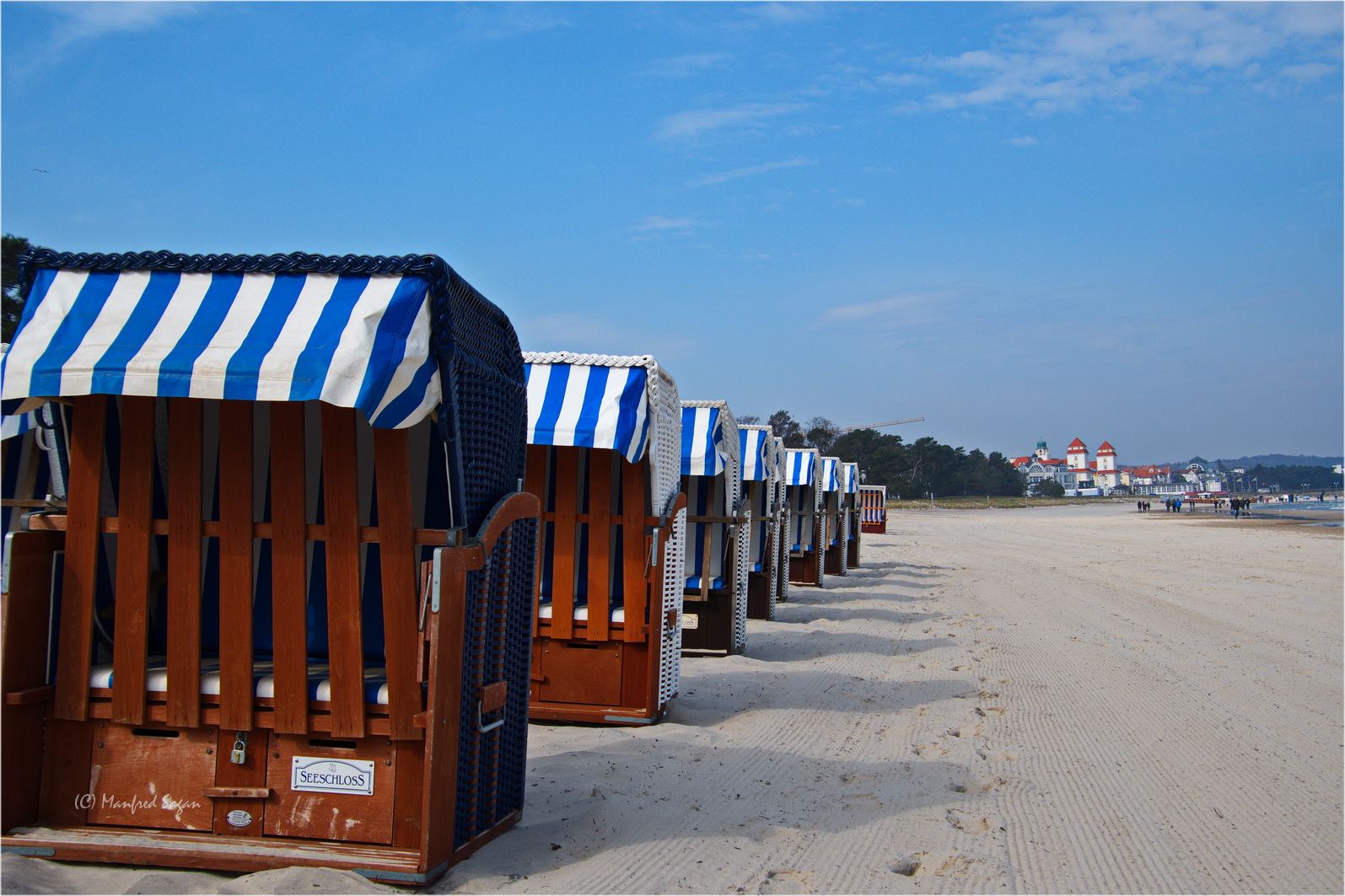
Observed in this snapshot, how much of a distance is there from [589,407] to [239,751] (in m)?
3.28

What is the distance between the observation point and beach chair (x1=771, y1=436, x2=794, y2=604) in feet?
44.6

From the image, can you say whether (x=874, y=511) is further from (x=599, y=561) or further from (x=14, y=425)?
(x=14, y=425)

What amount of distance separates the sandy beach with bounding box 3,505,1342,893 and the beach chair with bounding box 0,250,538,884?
0.24m

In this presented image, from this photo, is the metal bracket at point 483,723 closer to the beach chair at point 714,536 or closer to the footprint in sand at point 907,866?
the footprint in sand at point 907,866

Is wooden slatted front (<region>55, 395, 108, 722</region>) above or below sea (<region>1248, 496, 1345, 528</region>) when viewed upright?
above

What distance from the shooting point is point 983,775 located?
558cm

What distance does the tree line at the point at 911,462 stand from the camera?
94088mm

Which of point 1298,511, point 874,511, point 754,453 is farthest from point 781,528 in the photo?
point 1298,511

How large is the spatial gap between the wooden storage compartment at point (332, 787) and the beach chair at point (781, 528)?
9748mm

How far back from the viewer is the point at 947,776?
18.2 ft

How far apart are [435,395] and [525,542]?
4.08 ft

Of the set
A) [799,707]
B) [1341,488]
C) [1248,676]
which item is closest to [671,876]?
[799,707]

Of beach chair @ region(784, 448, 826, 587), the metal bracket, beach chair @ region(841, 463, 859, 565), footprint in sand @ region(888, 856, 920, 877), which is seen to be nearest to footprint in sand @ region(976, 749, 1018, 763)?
footprint in sand @ region(888, 856, 920, 877)

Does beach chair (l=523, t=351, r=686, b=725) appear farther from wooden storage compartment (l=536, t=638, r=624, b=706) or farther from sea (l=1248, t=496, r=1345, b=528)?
sea (l=1248, t=496, r=1345, b=528)
